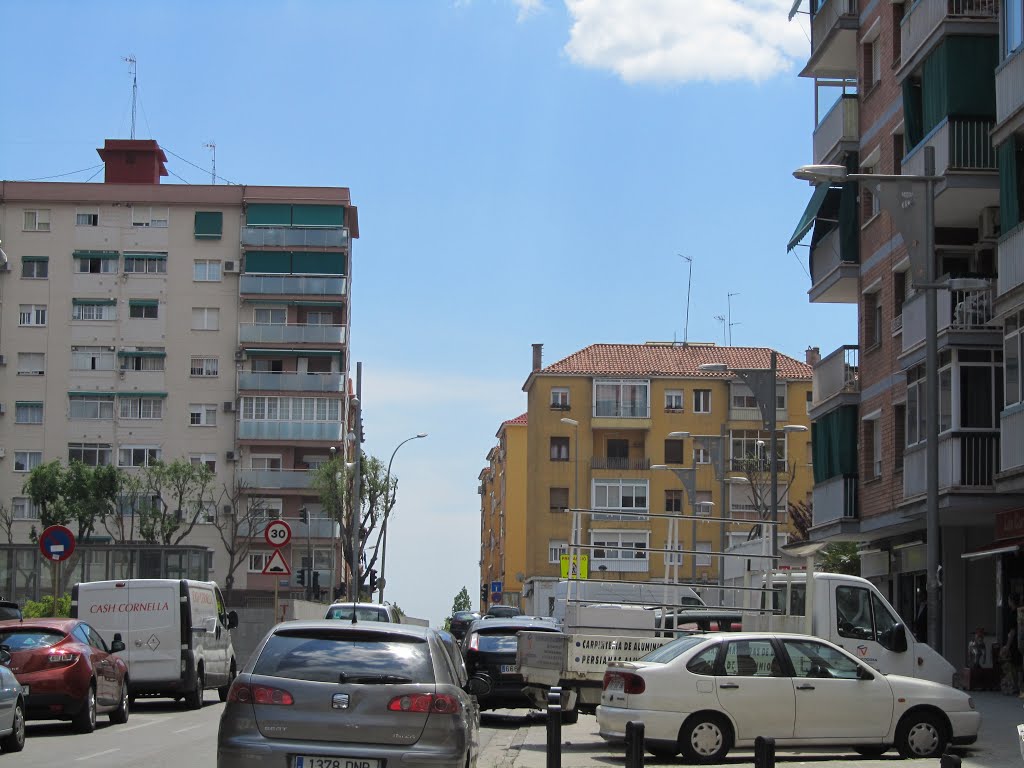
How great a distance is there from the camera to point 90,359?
255 ft

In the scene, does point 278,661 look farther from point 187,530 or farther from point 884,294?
point 187,530

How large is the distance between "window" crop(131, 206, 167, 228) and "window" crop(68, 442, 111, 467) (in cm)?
1140

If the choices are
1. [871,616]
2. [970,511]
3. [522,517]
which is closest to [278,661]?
[871,616]

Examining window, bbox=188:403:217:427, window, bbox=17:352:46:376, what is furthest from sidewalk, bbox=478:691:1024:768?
window, bbox=17:352:46:376

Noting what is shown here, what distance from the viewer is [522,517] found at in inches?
4306

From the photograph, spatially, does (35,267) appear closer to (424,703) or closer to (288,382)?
(288,382)

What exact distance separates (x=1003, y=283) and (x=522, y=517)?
83.7 metres

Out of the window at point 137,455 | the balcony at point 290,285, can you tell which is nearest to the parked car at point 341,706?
the balcony at point 290,285

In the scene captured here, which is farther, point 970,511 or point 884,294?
point 884,294

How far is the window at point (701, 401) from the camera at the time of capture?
8919 centimetres

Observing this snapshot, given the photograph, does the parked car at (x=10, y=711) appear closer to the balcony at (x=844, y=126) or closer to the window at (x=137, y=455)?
the balcony at (x=844, y=126)

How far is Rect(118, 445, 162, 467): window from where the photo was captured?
3049 inches

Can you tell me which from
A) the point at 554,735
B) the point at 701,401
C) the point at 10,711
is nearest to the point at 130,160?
the point at 701,401

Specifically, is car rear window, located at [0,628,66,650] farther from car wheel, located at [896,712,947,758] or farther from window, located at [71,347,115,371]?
window, located at [71,347,115,371]
